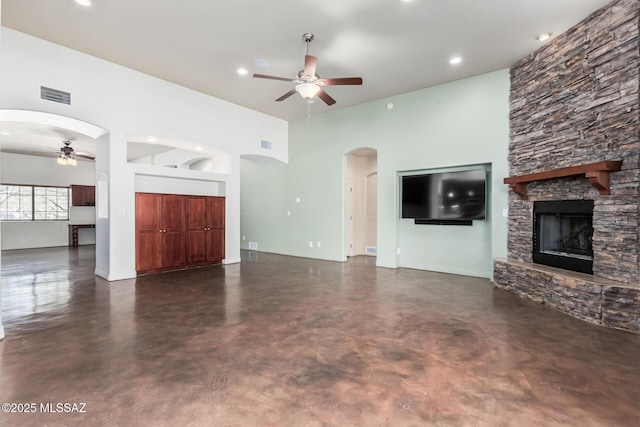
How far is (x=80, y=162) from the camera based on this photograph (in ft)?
37.1

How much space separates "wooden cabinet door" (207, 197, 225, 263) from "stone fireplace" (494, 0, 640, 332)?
220 inches

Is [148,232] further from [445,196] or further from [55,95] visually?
[445,196]

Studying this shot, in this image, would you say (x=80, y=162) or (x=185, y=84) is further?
(x=80, y=162)

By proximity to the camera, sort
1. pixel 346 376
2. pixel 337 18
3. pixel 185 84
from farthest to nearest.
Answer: pixel 185 84 → pixel 337 18 → pixel 346 376

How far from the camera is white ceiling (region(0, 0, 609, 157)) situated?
3793mm

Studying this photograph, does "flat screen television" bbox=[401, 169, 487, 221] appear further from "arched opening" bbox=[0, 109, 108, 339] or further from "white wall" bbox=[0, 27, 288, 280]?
"arched opening" bbox=[0, 109, 108, 339]

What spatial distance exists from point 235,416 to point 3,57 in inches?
223

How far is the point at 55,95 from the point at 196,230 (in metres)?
3.25

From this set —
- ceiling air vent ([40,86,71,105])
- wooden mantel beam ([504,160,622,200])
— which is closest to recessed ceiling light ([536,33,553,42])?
wooden mantel beam ([504,160,622,200])

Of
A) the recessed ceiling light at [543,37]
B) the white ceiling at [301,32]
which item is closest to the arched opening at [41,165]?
the white ceiling at [301,32]

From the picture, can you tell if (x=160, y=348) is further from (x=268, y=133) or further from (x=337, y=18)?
(x=268, y=133)

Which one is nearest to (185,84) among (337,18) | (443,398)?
(337,18)

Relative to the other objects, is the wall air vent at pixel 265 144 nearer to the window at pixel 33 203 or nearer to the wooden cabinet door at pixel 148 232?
the wooden cabinet door at pixel 148 232

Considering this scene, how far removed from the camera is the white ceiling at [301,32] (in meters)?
3.79
